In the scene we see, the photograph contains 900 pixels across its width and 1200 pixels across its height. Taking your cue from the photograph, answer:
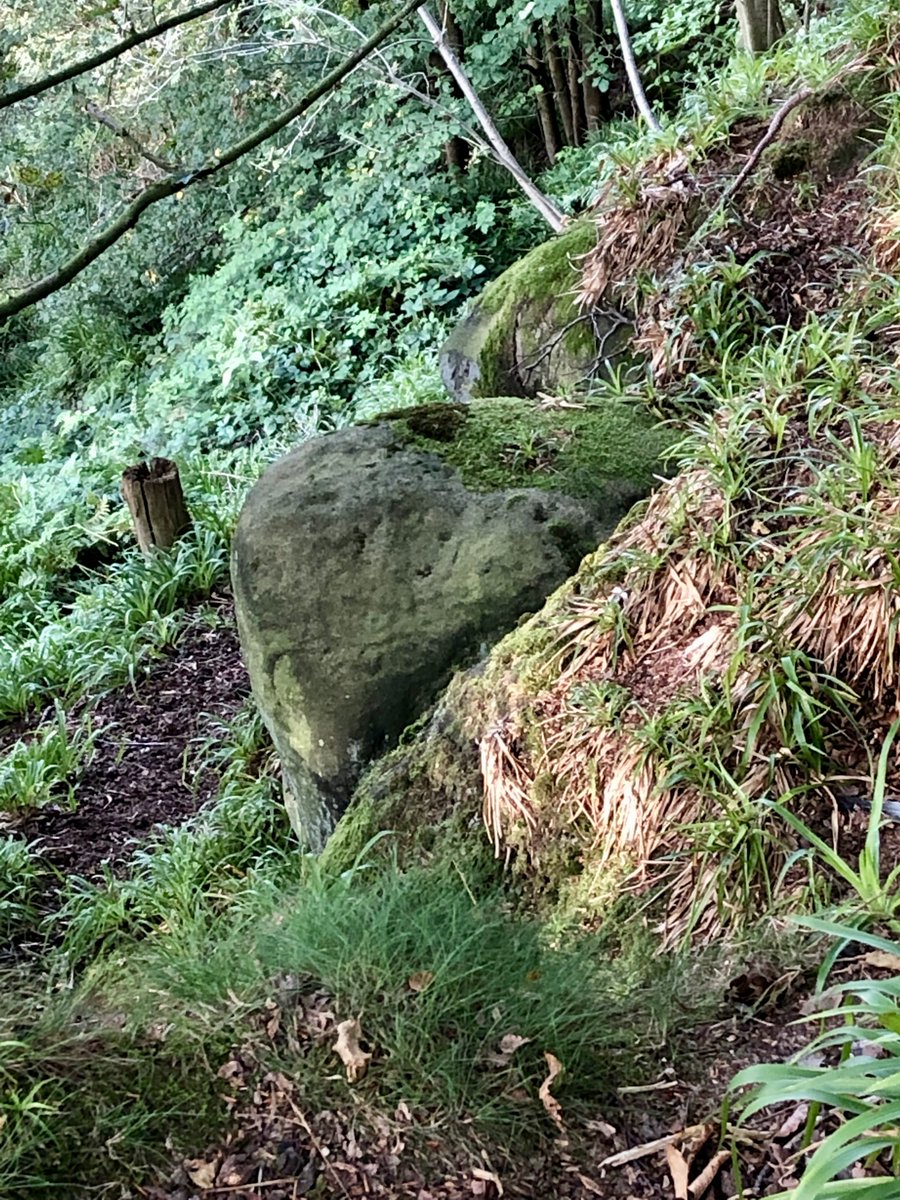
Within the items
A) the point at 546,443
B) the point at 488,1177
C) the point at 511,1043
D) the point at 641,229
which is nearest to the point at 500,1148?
the point at 488,1177

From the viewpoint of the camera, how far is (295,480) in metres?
3.52

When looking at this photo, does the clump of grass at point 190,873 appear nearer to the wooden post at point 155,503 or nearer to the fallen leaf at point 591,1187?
the fallen leaf at point 591,1187

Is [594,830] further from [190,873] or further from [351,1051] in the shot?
[190,873]

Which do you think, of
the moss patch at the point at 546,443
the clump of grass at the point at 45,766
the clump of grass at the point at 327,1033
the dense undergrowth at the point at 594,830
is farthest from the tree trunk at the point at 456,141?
the clump of grass at the point at 327,1033

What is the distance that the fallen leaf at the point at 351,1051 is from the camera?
1.59 m

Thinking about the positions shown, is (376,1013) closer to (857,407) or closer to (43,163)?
(857,407)

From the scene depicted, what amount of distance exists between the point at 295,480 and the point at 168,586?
221cm

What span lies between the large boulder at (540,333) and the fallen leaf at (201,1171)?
3.41m

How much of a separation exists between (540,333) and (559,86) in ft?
19.3

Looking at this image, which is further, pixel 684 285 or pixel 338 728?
pixel 684 285

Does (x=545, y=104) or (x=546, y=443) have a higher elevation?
(x=545, y=104)

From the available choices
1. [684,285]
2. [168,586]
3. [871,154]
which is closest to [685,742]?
[684,285]

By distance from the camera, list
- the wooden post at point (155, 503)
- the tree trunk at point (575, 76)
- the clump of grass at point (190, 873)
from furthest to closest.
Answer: the tree trunk at point (575, 76) → the wooden post at point (155, 503) → the clump of grass at point (190, 873)

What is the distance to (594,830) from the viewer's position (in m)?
2.51
